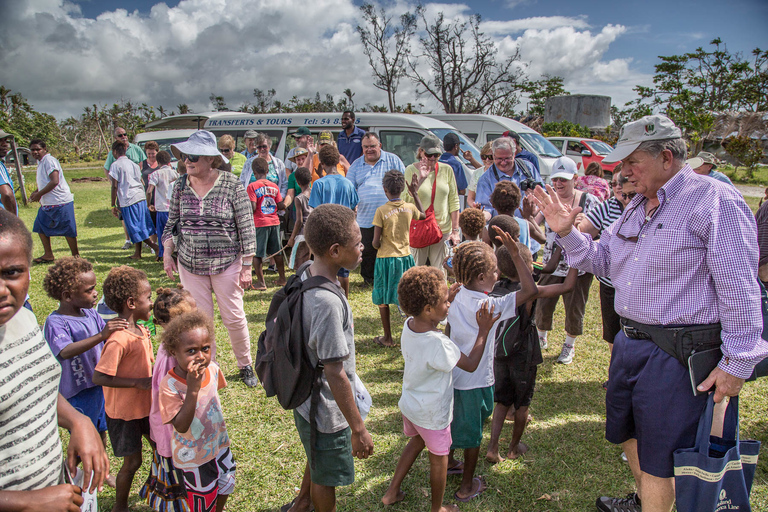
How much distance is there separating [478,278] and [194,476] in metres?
Answer: 1.83

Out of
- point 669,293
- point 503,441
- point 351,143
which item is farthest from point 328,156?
point 669,293

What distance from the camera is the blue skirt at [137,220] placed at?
26.2 feet

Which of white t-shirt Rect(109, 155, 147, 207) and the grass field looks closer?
the grass field

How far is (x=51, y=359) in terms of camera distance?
1.45m

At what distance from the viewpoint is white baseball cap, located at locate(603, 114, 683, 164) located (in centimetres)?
210

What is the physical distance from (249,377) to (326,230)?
253 cm

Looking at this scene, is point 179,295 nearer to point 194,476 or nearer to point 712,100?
point 194,476

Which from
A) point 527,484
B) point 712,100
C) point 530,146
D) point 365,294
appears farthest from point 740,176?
point 527,484

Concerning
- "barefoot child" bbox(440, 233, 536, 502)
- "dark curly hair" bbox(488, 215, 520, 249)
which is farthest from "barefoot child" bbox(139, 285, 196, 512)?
"dark curly hair" bbox(488, 215, 520, 249)

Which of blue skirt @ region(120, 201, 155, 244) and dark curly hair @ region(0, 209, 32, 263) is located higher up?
dark curly hair @ region(0, 209, 32, 263)

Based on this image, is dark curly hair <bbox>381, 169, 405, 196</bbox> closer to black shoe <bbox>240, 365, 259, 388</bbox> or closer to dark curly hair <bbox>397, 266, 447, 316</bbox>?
black shoe <bbox>240, 365, 259, 388</bbox>

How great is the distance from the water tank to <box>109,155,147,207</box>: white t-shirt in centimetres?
2795

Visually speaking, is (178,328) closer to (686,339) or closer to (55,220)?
(686,339)

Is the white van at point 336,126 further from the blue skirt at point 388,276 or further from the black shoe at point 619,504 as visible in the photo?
the black shoe at point 619,504
